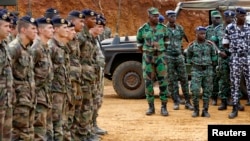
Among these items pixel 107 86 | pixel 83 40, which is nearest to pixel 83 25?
pixel 83 40

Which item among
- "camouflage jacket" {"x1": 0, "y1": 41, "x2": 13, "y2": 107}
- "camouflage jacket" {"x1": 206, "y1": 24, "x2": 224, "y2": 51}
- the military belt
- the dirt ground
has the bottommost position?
the dirt ground

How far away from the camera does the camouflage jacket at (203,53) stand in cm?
1055

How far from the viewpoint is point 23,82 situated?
5.91 meters

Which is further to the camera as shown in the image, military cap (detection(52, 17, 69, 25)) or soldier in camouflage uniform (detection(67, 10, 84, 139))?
soldier in camouflage uniform (detection(67, 10, 84, 139))

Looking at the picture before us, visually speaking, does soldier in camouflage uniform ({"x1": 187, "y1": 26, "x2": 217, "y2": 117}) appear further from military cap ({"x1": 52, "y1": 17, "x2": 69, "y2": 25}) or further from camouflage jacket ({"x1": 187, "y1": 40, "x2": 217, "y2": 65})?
military cap ({"x1": 52, "y1": 17, "x2": 69, "y2": 25})

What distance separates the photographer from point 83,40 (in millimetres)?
7852

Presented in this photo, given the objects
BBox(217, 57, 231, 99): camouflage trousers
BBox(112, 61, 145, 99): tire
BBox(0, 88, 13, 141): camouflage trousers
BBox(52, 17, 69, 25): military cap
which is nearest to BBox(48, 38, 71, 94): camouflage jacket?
BBox(52, 17, 69, 25): military cap

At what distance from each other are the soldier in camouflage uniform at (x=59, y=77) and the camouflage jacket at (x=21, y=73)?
0.86m

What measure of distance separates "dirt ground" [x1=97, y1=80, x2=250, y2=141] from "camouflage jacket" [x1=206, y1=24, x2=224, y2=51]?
1286mm

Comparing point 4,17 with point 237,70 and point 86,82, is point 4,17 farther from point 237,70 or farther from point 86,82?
point 237,70

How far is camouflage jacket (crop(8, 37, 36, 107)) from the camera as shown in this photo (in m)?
→ 5.87

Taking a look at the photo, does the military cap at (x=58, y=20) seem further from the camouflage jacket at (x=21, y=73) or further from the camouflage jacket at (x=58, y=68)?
the camouflage jacket at (x=21, y=73)

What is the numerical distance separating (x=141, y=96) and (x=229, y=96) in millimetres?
2265

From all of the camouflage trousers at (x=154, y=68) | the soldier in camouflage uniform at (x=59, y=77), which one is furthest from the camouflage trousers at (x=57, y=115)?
the camouflage trousers at (x=154, y=68)
